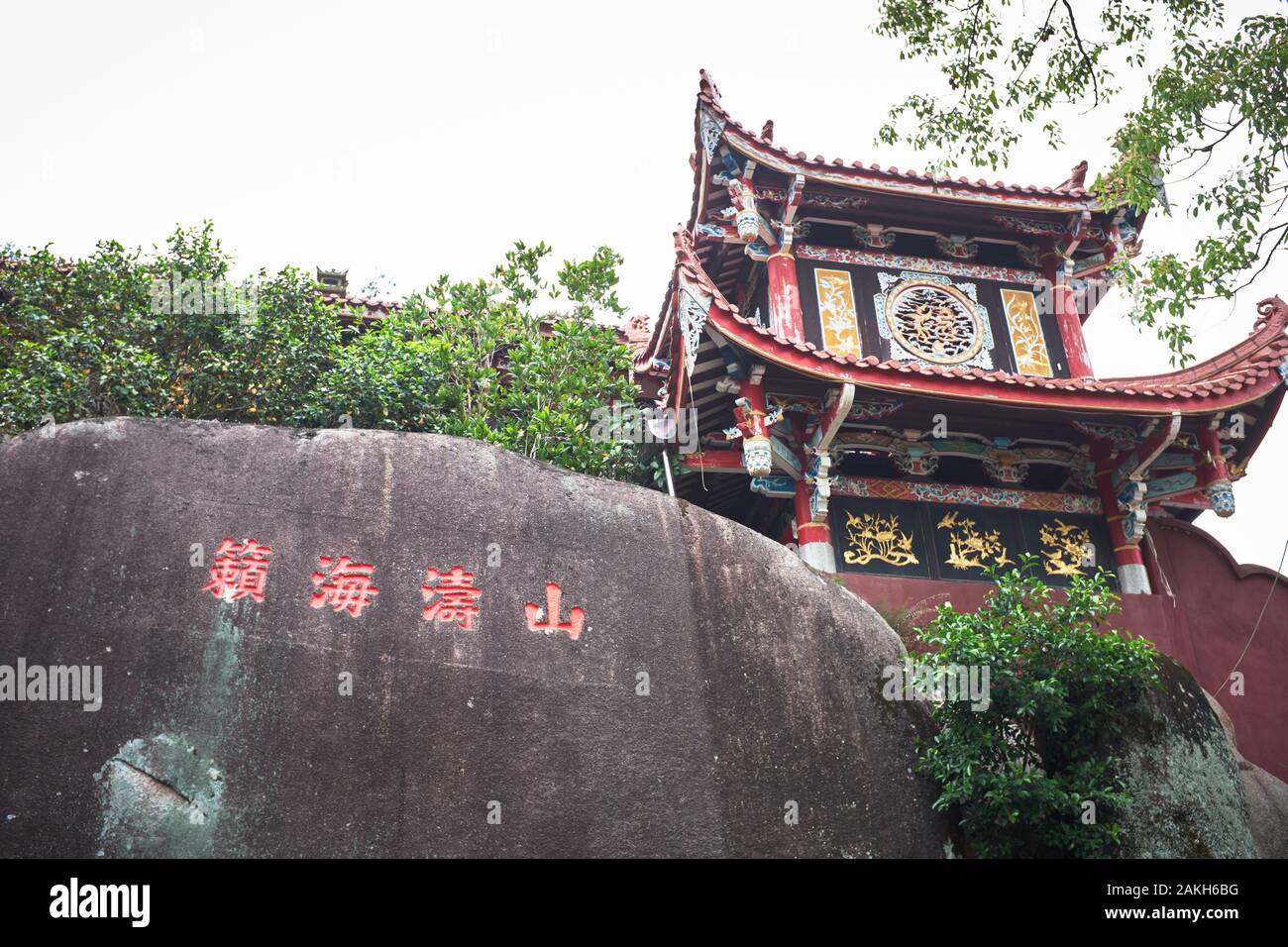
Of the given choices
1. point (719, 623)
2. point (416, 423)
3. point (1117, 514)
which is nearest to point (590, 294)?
point (416, 423)

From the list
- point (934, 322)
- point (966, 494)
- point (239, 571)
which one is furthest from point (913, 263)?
point (239, 571)

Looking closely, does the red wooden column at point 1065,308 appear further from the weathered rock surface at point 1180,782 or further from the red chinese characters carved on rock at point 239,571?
the red chinese characters carved on rock at point 239,571

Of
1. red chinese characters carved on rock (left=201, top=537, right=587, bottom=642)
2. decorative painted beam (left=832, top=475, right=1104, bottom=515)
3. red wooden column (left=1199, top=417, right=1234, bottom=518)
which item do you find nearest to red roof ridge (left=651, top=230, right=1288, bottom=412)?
red wooden column (left=1199, top=417, right=1234, bottom=518)

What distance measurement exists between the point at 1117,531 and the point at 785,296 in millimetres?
4101

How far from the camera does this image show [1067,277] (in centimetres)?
1285

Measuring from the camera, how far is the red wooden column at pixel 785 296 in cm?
1195

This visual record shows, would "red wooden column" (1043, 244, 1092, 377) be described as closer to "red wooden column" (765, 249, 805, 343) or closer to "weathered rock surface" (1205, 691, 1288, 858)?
"red wooden column" (765, 249, 805, 343)

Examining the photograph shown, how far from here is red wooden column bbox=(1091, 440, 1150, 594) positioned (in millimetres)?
11070

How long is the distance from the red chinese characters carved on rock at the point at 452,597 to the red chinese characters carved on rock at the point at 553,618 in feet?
1.07

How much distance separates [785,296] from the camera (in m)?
12.2

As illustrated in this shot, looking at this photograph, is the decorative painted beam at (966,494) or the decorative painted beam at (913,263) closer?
the decorative painted beam at (966,494)

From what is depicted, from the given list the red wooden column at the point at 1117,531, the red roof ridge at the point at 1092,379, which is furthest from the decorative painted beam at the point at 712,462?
the red wooden column at the point at 1117,531

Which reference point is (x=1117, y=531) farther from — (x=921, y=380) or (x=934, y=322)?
(x=934, y=322)

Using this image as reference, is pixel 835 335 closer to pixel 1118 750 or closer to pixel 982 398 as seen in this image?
pixel 982 398
